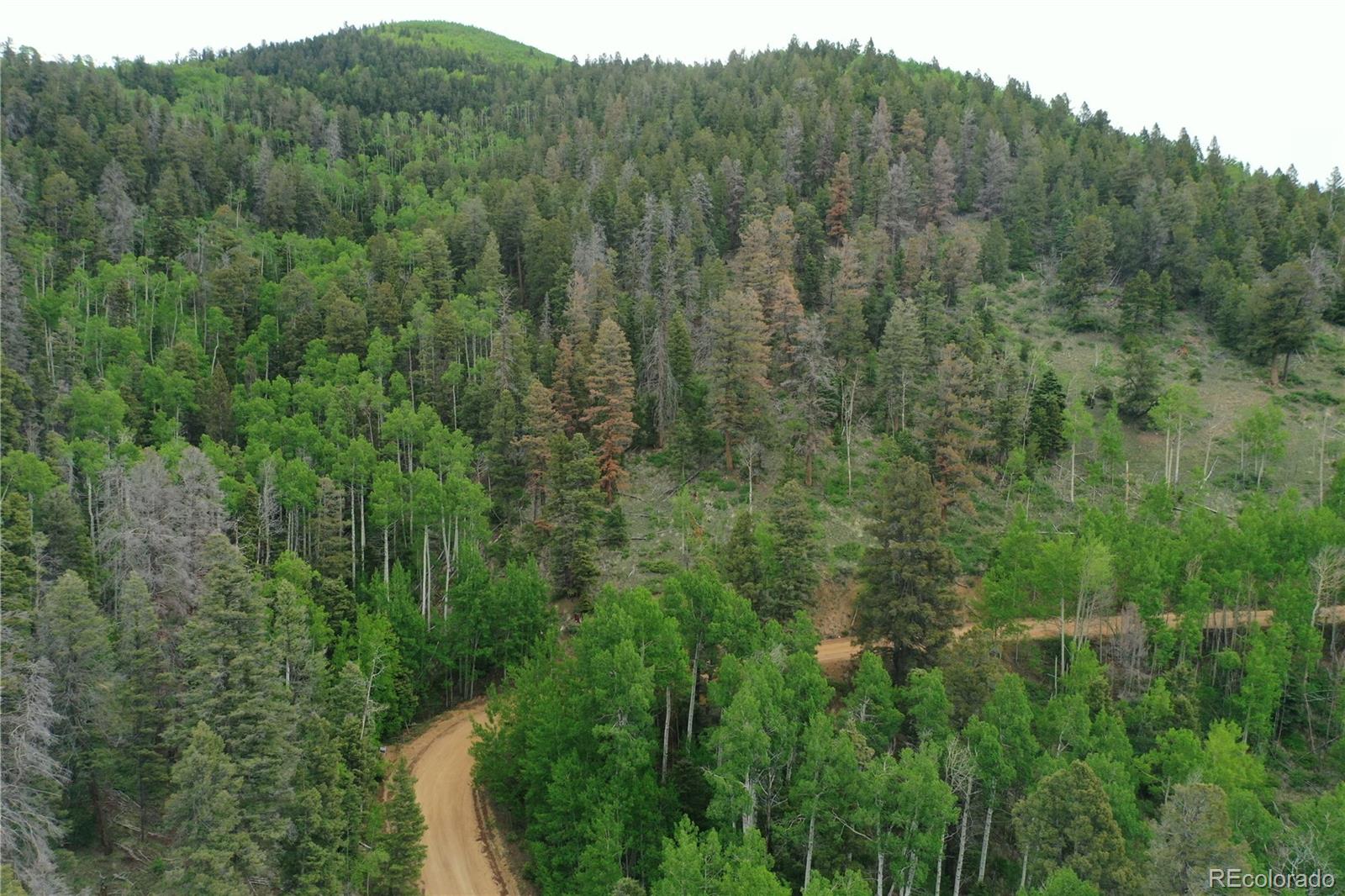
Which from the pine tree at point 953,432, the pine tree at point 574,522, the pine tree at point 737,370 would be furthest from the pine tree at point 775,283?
the pine tree at point 574,522

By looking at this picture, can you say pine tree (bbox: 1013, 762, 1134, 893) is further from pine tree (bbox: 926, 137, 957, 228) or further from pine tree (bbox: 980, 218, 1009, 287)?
pine tree (bbox: 926, 137, 957, 228)

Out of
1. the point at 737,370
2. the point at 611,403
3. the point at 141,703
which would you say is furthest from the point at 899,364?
the point at 141,703

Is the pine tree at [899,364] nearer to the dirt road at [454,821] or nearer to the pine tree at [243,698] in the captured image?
the dirt road at [454,821]

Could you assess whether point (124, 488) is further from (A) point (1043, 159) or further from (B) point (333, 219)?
(A) point (1043, 159)

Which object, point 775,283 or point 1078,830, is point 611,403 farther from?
point 1078,830

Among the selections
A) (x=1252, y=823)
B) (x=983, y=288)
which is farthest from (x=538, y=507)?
(x=983, y=288)
